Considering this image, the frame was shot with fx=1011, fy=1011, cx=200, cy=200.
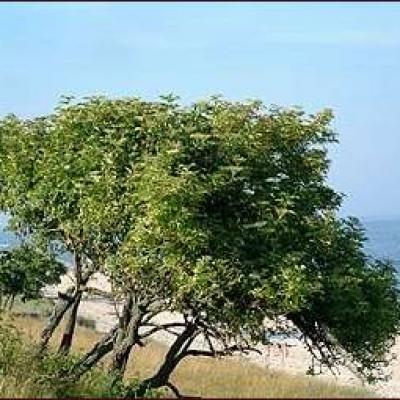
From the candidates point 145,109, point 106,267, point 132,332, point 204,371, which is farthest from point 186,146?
point 204,371

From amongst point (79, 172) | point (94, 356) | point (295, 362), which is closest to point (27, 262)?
point (94, 356)

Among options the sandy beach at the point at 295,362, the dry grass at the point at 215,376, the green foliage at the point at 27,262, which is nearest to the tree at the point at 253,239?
the green foliage at the point at 27,262

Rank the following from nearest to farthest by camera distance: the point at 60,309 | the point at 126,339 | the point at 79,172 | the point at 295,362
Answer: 1. the point at 79,172
2. the point at 126,339
3. the point at 60,309
4. the point at 295,362

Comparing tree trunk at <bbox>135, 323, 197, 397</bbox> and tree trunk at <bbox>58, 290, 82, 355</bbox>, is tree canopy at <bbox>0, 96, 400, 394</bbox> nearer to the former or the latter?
tree trunk at <bbox>135, 323, 197, 397</bbox>

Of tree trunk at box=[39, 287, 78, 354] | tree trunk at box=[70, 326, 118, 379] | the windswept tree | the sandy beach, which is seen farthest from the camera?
the sandy beach

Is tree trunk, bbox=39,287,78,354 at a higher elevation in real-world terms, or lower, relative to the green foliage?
lower

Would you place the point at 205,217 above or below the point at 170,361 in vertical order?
above

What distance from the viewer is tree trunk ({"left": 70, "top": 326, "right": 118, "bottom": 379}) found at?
17.0m

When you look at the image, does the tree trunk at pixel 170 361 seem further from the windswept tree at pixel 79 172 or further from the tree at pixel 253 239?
the windswept tree at pixel 79 172

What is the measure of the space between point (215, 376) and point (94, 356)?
1448 cm

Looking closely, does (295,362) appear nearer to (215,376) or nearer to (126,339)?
(215,376)

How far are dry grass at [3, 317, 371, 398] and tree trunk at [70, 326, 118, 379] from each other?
6.17 metres

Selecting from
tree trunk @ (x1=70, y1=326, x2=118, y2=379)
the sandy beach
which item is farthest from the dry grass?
tree trunk @ (x1=70, y1=326, x2=118, y2=379)

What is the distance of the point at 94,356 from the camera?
721 inches
